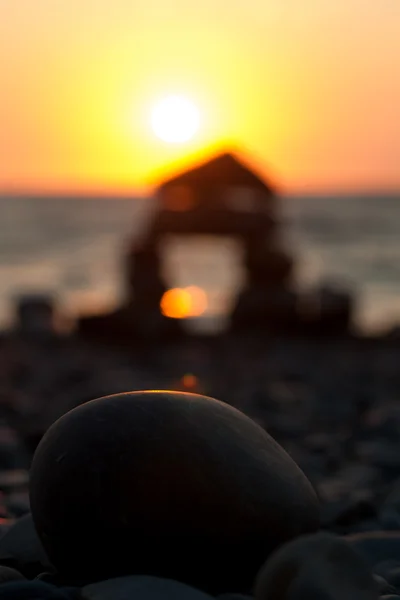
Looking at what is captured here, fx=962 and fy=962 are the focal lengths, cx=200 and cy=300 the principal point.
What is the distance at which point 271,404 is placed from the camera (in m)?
6.59

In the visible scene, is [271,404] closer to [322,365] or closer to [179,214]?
[322,365]

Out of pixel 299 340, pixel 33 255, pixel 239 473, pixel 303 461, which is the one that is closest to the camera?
pixel 239 473

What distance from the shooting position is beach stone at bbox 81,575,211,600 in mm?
2129

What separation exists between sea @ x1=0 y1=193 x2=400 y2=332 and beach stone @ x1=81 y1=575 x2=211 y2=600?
1102cm

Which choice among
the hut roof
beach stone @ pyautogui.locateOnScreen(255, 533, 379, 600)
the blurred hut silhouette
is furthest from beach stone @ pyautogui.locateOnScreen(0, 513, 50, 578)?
the hut roof

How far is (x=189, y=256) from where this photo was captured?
40188 mm

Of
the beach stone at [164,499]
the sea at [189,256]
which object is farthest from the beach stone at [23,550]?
the sea at [189,256]

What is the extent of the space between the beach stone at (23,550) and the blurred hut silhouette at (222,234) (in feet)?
30.9

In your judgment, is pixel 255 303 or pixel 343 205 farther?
pixel 343 205

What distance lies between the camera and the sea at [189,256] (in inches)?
872

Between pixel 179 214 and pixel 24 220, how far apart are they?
4397cm

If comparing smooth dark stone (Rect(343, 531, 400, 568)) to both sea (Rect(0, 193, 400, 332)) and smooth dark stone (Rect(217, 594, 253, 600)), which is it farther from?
sea (Rect(0, 193, 400, 332))

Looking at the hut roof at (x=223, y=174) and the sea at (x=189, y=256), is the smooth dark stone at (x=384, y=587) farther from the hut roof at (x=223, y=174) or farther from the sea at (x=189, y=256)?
the sea at (x=189, y=256)

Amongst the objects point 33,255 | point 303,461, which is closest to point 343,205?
point 33,255
